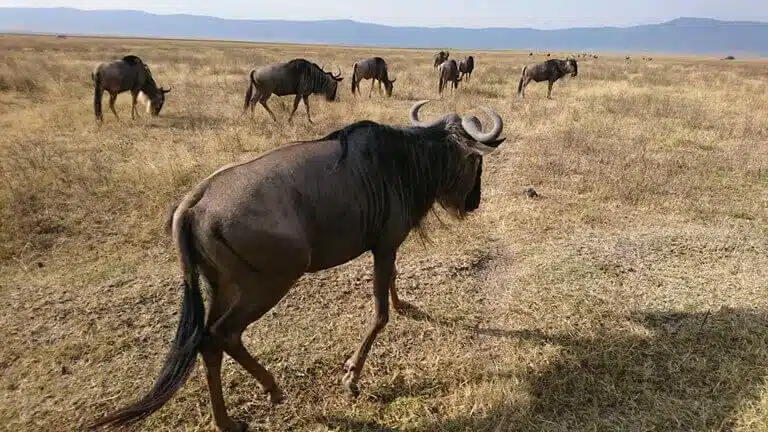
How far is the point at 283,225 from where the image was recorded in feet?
9.37

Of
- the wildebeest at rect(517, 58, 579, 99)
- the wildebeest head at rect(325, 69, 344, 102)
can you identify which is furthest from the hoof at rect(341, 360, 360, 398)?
the wildebeest at rect(517, 58, 579, 99)

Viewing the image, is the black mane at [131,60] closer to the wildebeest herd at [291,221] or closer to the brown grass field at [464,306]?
the brown grass field at [464,306]

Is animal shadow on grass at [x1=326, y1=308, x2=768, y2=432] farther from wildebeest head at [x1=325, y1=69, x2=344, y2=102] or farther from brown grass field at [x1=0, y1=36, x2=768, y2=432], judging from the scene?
wildebeest head at [x1=325, y1=69, x2=344, y2=102]

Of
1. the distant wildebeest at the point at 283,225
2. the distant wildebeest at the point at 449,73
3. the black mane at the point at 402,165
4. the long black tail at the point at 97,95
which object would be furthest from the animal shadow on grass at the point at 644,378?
the distant wildebeest at the point at 449,73

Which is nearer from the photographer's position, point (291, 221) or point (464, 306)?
point (291, 221)

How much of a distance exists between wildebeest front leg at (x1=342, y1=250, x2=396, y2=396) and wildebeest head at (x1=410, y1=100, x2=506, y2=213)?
82 centimetres

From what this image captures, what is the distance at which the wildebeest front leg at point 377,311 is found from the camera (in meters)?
3.56

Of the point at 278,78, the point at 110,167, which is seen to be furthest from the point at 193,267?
the point at 278,78

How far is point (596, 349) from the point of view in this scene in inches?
157

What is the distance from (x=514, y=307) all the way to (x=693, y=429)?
165cm

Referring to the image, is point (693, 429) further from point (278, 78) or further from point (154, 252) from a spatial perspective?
point (278, 78)

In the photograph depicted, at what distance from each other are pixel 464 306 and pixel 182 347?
2569mm

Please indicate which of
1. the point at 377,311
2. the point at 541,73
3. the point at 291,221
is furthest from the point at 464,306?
the point at 541,73

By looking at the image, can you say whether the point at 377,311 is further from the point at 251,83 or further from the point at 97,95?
the point at 97,95
